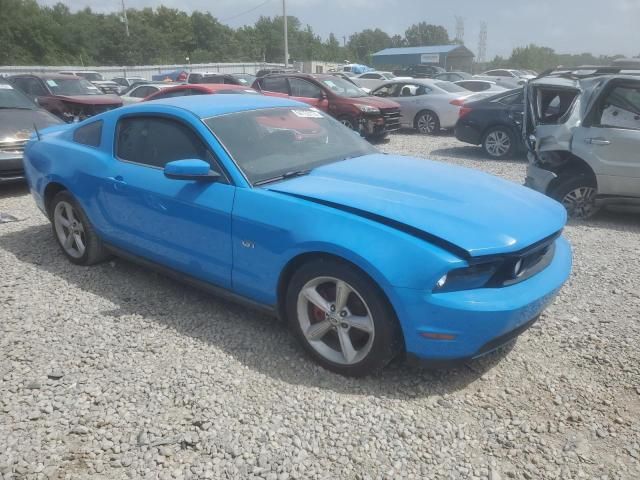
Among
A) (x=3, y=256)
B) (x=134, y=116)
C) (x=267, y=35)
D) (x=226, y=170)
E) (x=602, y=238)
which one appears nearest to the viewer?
(x=226, y=170)

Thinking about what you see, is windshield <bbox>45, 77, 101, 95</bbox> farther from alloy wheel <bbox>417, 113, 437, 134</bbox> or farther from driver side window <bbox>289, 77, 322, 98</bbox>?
Result: alloy wheel <bbox>417, 113, 437, 134</bbox>

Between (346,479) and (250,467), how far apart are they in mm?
448

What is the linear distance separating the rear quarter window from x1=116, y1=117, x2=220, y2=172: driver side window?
0.27 m

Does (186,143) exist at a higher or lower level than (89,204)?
higher

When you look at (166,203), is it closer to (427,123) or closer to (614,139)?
(614,139)

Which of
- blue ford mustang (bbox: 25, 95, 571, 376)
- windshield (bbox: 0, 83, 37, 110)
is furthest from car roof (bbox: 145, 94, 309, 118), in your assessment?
windshield (bbox: 0, 83, 37, 110)

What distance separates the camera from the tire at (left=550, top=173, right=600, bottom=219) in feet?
19.6

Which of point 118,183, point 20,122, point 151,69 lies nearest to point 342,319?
point 118,183

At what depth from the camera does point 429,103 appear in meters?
13.2

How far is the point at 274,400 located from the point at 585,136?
15.7 feet

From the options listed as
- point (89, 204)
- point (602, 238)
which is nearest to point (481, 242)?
point (89, 204)

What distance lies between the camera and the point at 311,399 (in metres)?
2.84

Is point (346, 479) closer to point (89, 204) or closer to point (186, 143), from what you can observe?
point (186, 143)

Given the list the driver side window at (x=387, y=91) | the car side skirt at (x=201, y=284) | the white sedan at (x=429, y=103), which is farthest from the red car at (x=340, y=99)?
the car side skirt at (x=201, y=284)
